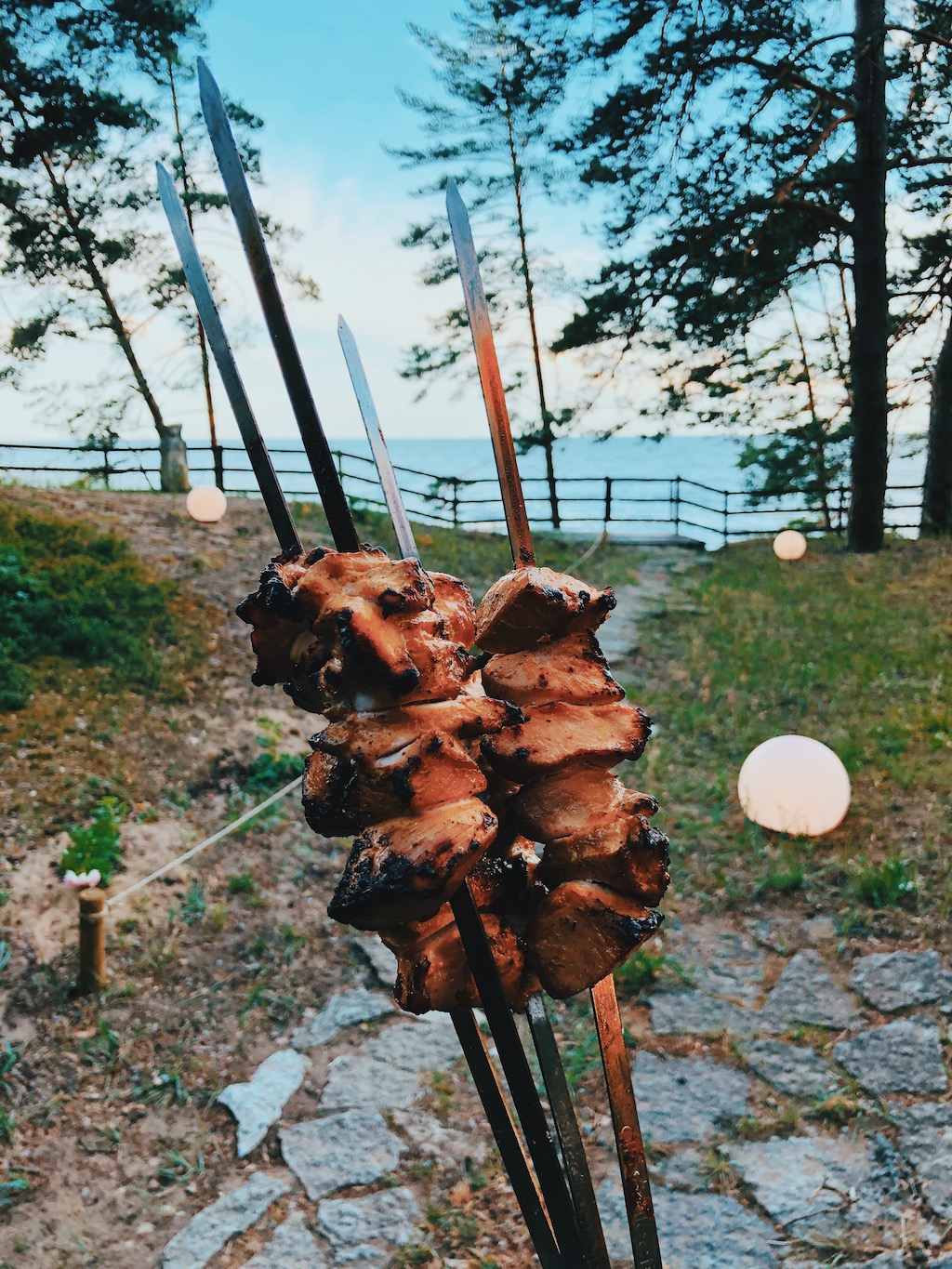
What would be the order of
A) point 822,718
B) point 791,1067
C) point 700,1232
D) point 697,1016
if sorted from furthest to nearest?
point 822,718 < point 697,1016 < point 791,1067 < point 700,1232

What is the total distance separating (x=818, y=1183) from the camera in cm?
291

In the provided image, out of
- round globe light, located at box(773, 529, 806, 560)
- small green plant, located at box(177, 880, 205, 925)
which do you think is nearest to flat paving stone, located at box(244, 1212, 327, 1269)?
small green plant, located at box(177, 880, 205, 925)

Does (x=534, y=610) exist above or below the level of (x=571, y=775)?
above

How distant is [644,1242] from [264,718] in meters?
5.26

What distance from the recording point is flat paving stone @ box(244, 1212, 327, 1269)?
284cm

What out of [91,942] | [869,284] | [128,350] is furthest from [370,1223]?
[128,350]

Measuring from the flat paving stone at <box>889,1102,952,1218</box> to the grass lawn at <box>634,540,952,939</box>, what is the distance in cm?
99

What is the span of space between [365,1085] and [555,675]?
309 centimetres

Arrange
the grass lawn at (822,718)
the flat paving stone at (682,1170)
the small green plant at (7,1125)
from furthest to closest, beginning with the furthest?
1. the grass lawn at (822,718)
2. the small green plant at (7,1125)
3. the flat paving stone at (682,1170)

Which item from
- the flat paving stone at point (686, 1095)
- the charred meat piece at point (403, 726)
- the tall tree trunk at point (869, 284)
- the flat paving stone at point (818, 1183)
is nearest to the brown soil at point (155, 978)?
the flat paving stone at point (686, 1095)

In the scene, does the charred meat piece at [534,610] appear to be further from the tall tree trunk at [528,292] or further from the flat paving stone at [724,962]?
the tall tree trunk at [528,292]

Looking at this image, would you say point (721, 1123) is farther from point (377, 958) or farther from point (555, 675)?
point (555, 675)

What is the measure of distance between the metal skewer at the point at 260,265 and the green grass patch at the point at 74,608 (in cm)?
545

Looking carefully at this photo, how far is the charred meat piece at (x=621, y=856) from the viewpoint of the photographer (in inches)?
40.0
